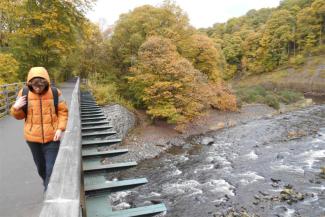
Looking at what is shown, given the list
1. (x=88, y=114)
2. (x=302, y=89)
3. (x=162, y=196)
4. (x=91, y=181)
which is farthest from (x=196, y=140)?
(x=302, y=89)

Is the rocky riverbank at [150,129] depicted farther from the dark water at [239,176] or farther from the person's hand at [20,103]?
the person's hand at [20,103]

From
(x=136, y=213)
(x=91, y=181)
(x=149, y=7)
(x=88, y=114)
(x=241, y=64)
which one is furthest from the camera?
(x=241, y=64)

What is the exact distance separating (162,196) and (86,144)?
25.1 ft

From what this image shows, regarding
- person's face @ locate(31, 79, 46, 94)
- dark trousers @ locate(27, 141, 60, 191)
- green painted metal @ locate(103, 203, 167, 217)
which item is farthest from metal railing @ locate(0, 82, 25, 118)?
green painted metal @ locate(103, 203, 167, 217)

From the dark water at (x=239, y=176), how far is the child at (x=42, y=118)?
23.5 feet

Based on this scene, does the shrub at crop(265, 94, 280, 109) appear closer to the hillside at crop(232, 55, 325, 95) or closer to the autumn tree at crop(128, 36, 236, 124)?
the autumn tree at crop(128, 36, 236, 124)

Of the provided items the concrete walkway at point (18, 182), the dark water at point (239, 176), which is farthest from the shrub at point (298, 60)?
the concrete walkway at point (18, 182)

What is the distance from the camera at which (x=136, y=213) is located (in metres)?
2.42

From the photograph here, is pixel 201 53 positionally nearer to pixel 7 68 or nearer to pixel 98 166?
pixel 7 68

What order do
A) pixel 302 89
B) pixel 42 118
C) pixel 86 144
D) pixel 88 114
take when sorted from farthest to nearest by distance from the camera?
pixel 302 89 < pixel 88 114 < pixel 86 144 < pixel 42 118

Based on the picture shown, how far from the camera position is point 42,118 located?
3592 millimetres

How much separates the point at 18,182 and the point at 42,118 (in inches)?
79.0

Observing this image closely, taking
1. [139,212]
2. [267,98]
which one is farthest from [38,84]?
[267,98]

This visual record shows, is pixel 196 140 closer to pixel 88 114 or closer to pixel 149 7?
pixel 88 114
